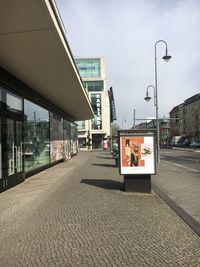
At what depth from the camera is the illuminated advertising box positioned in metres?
10.8

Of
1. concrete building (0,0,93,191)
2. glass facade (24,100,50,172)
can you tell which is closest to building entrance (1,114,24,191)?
concrete building (0,0,93,191)

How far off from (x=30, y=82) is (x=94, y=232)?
34.0 ft

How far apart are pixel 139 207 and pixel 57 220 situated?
2171 mm

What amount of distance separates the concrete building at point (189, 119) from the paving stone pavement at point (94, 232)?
8591 cm

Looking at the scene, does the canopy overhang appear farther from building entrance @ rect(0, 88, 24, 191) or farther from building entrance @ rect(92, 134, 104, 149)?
building entrance @ rect(92, 134, 104, 149)

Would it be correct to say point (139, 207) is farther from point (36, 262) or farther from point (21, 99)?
point (21, 99)

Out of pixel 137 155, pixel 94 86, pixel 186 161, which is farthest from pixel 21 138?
pixel 94 86

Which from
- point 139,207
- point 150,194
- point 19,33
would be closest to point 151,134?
point 150,194

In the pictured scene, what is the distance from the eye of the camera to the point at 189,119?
111 metres

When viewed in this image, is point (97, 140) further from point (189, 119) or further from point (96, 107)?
point (189, 119)

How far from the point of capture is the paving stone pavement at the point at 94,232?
16.4 feet

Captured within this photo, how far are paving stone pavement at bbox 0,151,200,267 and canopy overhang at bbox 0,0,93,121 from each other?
155 inches

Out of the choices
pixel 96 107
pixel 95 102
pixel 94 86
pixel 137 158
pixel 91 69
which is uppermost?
pixel 91 69

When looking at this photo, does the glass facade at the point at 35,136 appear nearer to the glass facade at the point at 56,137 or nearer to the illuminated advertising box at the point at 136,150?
the glass facade at the point at 56,137
